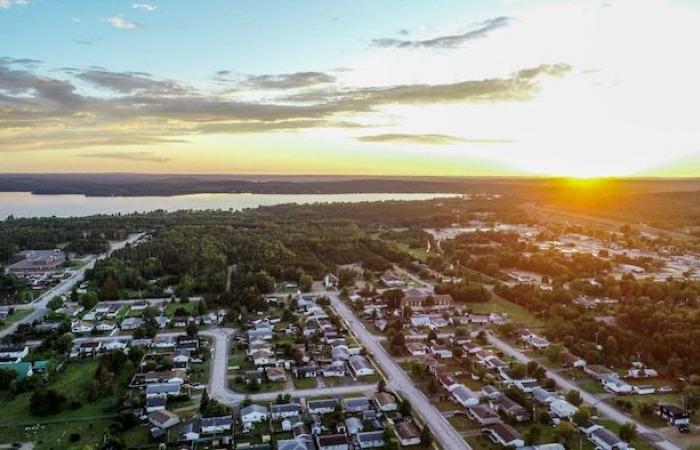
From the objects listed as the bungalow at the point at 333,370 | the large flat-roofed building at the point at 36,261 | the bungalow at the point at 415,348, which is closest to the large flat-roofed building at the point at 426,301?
the bungalow at the point at 415,348

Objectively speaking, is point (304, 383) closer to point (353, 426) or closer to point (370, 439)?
point (353, 426)

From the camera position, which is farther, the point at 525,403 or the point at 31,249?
the point at 31,249

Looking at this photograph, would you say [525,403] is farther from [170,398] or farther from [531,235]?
[531,235]

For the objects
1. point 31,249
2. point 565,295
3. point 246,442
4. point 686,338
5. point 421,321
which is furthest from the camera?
point 31,249

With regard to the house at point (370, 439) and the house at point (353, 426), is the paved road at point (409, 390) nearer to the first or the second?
the house at point (370, 439)

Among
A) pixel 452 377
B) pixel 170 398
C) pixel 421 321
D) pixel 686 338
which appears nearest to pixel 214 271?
pixel 421 321

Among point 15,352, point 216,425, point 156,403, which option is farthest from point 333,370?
point 15,352
